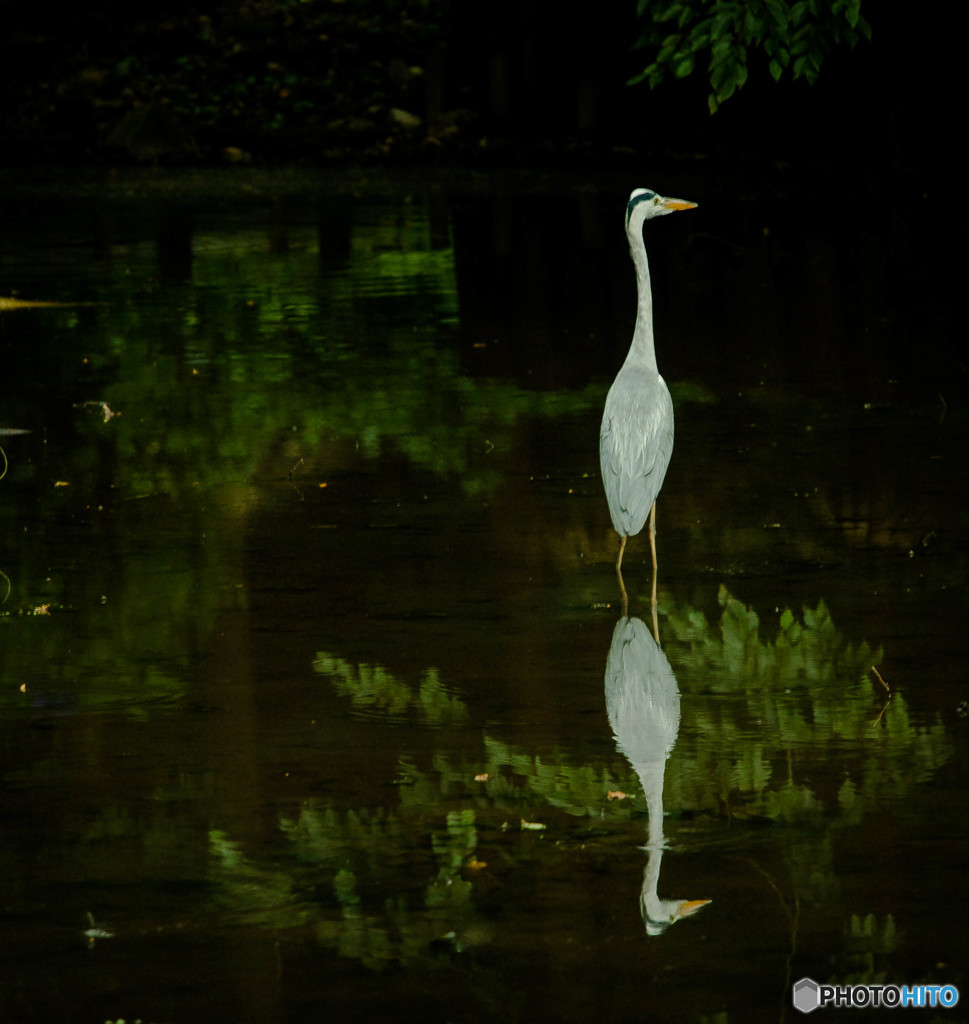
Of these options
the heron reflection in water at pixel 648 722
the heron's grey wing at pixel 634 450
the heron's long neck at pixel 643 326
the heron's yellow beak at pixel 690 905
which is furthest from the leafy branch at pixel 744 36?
the heron's yellow beak at pixel 690 905

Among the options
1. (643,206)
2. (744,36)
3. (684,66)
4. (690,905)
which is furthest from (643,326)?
(690,905)

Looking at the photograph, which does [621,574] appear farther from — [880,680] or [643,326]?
[880,680]

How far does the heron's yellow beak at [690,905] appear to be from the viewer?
5059 millimetres

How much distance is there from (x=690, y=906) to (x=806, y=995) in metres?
0.52

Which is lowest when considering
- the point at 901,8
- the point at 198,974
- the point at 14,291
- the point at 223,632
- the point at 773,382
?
the point at 198,974

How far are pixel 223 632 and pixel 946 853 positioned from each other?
3265mm

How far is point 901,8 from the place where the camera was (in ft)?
70.6

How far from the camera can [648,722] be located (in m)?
6.57

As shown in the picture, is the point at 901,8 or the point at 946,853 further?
the point at 901,8

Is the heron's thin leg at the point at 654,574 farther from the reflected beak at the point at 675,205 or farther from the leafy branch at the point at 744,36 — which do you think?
the leafy branch at the point at 744,36

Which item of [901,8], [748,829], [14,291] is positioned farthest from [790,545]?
[901,8]

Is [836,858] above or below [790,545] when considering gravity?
below

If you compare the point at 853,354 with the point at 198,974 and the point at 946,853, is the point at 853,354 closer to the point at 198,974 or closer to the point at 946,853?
the point at 946,853

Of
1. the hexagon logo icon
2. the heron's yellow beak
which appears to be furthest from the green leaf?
the hexagon logo icon
